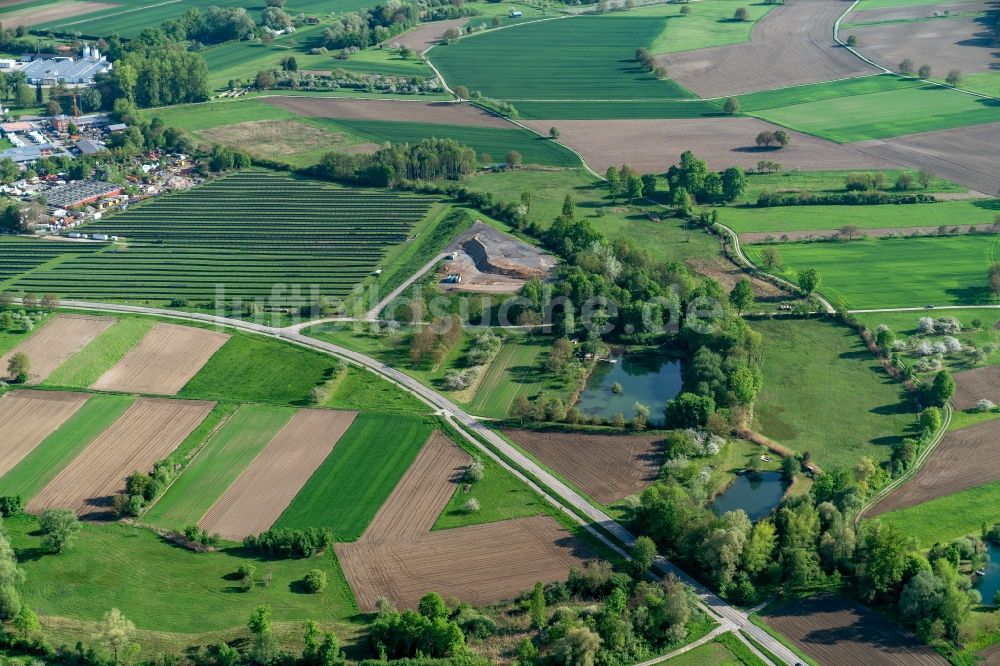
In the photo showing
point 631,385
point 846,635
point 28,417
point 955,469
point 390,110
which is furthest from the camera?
point 390,110

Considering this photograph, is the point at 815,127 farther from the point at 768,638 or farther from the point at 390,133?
the point at 768,638

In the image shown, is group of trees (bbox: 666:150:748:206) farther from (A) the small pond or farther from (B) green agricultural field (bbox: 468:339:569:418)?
(A) the small pond

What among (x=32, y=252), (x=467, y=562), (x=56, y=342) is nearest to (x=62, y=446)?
(x=56, y=342)

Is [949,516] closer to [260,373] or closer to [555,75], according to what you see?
[260,373]

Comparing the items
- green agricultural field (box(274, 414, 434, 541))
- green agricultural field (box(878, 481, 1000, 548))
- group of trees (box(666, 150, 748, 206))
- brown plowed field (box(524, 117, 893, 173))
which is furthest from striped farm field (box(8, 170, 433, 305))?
green agricultural field (box(878, 481, 1000, 548))

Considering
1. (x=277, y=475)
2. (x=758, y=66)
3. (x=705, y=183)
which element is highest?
(x=758, y=66)

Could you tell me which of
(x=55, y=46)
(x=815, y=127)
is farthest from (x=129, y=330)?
(x=55, y=46)
